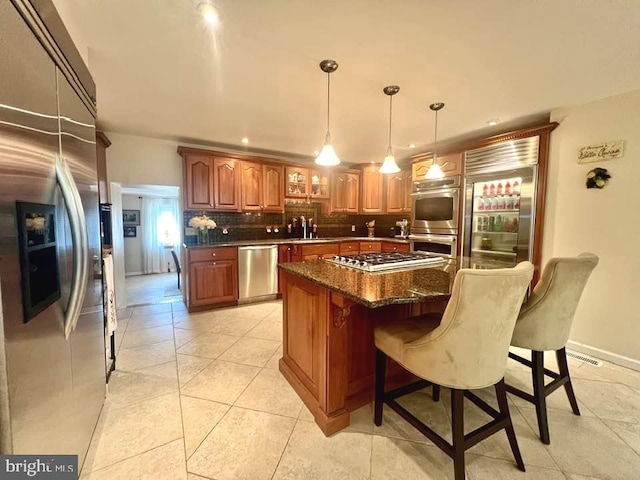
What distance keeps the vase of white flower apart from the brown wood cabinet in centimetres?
39

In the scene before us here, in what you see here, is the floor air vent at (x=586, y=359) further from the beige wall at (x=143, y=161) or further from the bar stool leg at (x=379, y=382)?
the beige wall at (x=143, y=161)

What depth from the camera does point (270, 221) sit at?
15.5 ft

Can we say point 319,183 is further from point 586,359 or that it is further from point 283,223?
point 586,359

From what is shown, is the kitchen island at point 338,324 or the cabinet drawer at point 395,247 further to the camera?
the cabinet drawer at point 395,247

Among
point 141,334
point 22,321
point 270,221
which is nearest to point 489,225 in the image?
point 270,221

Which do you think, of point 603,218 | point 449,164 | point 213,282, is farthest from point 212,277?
point 603,218

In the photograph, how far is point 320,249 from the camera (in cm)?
449

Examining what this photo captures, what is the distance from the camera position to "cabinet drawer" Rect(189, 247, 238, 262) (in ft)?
11.6

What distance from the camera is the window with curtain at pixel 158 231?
237 inches

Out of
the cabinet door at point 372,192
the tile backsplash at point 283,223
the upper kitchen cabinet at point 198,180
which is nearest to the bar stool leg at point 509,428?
the upper kitchen cabinet at point 198,180

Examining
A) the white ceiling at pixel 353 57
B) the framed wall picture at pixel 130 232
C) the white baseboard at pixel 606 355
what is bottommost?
Answer: the white baseboard at pixel 606 355

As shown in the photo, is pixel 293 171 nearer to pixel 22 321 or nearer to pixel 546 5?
pixel 546 5

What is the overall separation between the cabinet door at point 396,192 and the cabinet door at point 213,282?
2.95m

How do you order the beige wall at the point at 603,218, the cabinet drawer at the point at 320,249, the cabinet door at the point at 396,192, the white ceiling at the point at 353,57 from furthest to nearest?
the cabinet door at the point at 396,192
the cabinet drawer at the point at 320,249
the beige wall at the point at 603,218
the white ceiling at the point at 353,57
